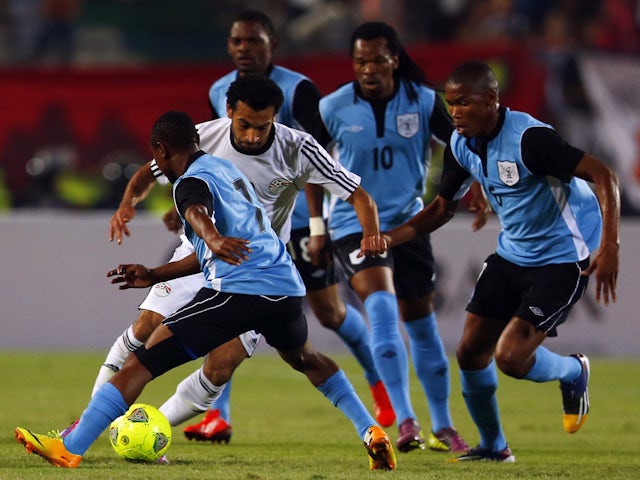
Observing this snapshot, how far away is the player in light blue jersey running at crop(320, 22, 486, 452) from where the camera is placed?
746 centimetres

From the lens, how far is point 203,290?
5738 millimetres

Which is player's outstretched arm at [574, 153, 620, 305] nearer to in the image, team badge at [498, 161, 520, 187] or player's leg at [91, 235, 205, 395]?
team badge at [498, 161, 520, 187]

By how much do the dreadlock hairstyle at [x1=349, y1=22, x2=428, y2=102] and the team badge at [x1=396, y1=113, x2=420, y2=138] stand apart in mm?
115

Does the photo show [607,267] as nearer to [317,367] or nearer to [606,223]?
[606,223]

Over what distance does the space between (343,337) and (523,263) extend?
77.8 inches

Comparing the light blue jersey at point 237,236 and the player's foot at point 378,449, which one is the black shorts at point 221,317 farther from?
the player's foot at point 378,449

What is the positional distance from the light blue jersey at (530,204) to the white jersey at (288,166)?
2.21 ft

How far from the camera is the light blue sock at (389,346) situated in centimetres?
723

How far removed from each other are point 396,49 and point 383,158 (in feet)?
2.09

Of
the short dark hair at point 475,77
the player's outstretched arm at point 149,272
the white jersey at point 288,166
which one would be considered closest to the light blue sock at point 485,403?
the white jersey at point 288,166

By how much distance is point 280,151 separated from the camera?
6285mm

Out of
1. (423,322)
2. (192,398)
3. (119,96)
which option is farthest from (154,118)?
(192,398)

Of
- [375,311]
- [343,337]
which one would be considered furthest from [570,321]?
[375,311]

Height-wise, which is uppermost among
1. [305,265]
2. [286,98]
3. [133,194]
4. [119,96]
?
[119,96]
